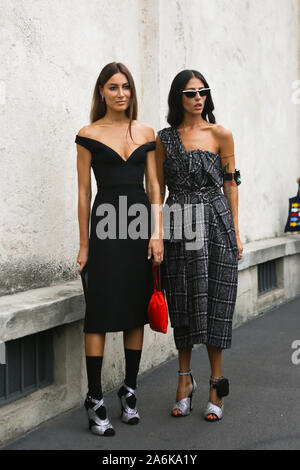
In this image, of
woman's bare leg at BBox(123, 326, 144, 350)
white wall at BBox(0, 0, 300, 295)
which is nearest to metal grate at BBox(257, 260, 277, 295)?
white wall at BBox(0, 0, 300, 295)

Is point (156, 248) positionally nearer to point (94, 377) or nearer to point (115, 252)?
point (115, 252)

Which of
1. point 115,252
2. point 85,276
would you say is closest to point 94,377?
point 85,276

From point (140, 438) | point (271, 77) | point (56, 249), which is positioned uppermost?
point (271, 77)

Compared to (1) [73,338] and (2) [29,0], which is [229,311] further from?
(2) [29,0]

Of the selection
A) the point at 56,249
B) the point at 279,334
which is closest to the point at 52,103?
the point at 56,249

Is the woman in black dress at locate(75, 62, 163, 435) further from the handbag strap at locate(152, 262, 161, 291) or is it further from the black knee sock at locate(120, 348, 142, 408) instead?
the black knee sock at locate(120, 348, 142, 408)

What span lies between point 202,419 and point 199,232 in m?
1.08

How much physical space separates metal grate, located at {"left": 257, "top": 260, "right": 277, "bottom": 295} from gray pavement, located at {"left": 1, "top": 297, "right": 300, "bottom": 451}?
208 cm

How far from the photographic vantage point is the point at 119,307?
3.51 metres

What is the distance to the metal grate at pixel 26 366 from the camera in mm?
3484

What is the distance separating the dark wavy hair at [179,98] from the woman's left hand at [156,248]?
0.73 meters

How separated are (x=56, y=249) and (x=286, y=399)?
68.2 inches

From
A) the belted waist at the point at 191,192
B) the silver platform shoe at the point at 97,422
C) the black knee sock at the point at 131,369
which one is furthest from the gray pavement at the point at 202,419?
the belted waist at the point at 191,192

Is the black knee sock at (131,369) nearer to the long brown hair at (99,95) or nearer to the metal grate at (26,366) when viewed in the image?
the metal grate at (26,366)
